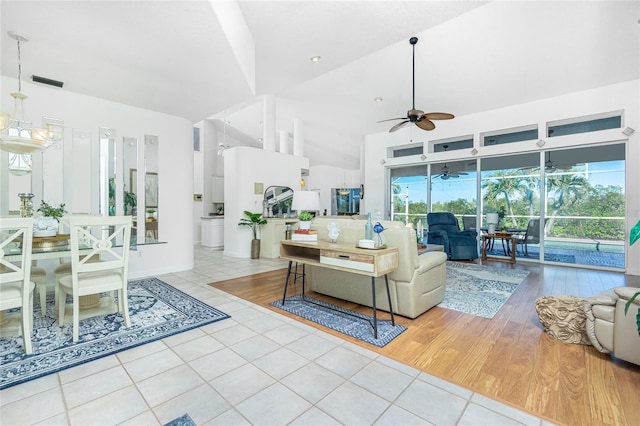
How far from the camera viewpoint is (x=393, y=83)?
18.4 ft

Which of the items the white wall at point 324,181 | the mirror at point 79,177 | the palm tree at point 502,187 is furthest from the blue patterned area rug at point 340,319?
the white wall at point 324,181

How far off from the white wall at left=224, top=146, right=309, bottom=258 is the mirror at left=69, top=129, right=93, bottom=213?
276 cm

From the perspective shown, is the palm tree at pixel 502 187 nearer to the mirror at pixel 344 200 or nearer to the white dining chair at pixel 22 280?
the mirror at pixel 344 200

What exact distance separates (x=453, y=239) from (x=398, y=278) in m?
3.89

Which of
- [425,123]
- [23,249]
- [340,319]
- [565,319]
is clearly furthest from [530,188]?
[23,249]

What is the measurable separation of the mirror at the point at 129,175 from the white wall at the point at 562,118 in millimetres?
5995

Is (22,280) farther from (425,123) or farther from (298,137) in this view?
(298,137)

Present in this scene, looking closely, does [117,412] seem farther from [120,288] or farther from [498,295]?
[498,295]

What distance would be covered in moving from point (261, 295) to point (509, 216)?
5.74m

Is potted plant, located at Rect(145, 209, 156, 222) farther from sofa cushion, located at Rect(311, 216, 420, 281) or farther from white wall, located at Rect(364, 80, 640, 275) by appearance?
white wall, located at Rect(364, 80, 640, 275)

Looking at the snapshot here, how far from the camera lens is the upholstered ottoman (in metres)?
2.37

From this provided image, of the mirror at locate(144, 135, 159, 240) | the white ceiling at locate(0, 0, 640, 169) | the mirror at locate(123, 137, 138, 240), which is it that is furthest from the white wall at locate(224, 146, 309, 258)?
the mirror at locate(123, 137, 138, 240)

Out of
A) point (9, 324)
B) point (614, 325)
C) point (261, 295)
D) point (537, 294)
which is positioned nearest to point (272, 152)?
point (261, 295)

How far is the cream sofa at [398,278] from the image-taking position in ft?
9.05
